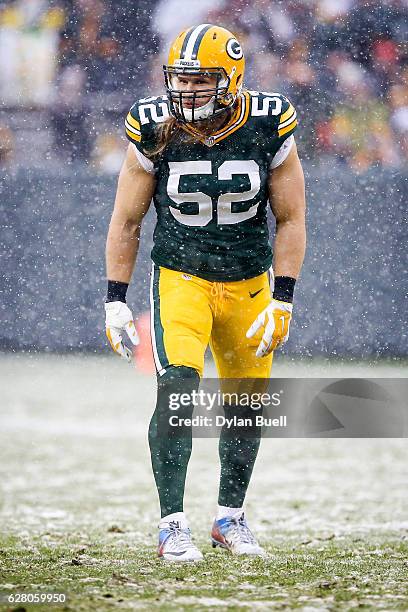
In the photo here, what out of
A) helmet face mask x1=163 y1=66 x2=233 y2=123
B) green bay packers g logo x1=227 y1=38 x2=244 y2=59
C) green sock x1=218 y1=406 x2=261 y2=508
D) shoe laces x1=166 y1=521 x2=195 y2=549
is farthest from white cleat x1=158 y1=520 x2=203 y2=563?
green bay packers g logo x1=227 y1=38 x2=244 y2=59

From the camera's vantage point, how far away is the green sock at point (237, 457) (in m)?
3.68

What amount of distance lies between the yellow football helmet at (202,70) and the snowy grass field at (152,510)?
137 cm

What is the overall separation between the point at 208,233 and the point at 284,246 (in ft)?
0.86

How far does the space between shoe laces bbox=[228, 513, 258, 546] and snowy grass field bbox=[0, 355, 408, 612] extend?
0.11 metres

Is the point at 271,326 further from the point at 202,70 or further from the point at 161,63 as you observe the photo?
the point at 161,63

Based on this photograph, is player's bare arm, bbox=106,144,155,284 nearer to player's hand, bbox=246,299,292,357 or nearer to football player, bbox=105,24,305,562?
football player, bbox=105,24,305,562

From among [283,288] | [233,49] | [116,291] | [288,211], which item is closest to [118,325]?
[116,291]

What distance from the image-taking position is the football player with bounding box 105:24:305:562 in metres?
3.38

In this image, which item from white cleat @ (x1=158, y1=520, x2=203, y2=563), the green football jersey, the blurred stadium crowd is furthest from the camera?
the blurred stadium crowd

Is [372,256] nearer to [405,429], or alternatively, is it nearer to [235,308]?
[405,429]

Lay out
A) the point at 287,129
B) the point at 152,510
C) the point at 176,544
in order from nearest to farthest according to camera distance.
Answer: the point at 176,544 < the point at 287,129 < the point at 152,510

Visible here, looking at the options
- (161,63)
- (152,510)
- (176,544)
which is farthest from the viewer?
(161,63)

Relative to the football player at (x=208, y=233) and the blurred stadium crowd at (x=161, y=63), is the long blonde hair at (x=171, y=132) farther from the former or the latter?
the blurred stadium crowd at (x=161, y=63)

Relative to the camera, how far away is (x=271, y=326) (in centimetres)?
349
